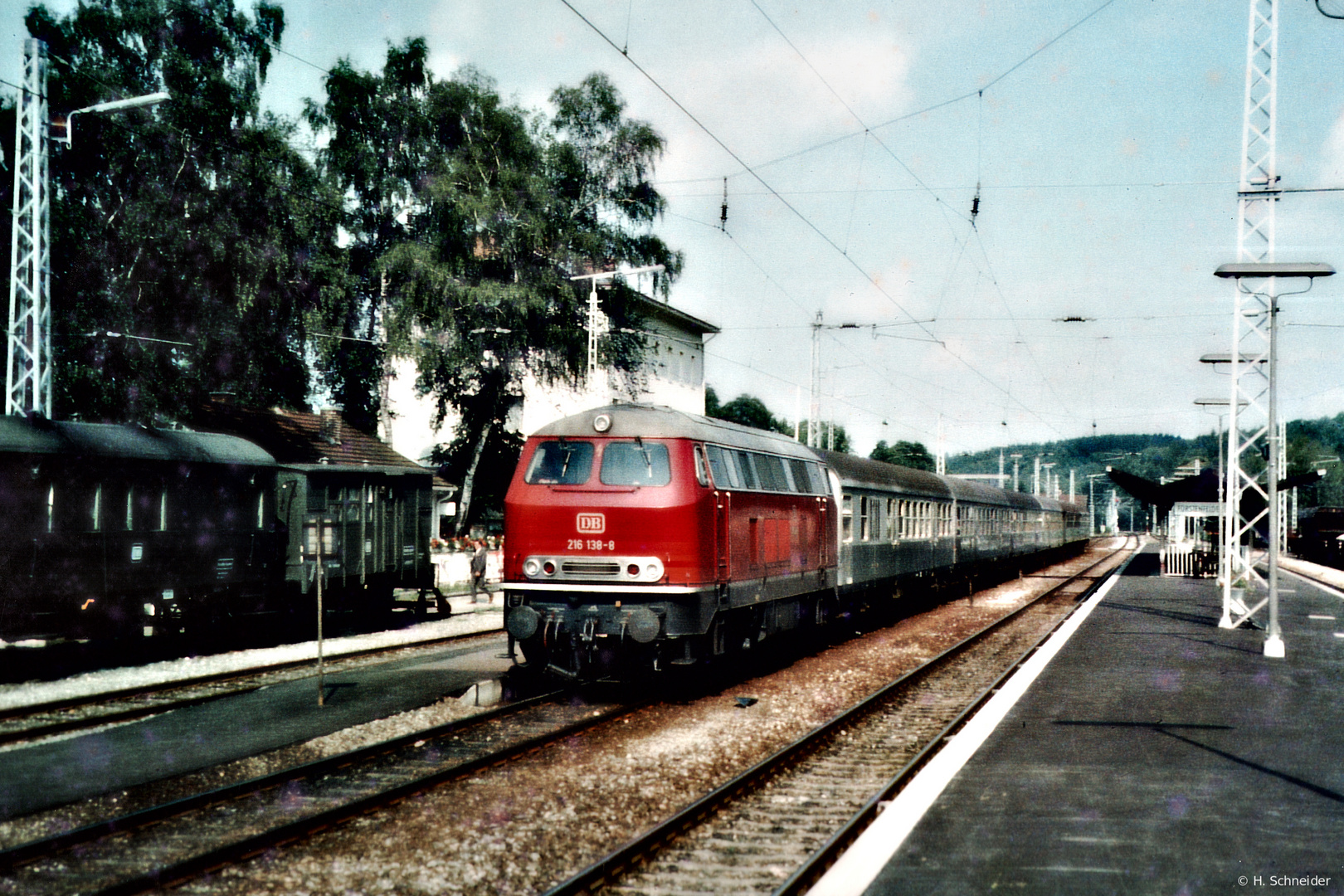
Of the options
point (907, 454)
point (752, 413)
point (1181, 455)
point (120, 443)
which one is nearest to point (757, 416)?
point (752, 413)

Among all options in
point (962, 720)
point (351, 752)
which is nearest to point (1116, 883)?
point (962, 720)

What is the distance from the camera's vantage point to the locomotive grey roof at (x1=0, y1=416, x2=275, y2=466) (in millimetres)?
15016

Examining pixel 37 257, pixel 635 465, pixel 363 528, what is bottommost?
pixel 363 528

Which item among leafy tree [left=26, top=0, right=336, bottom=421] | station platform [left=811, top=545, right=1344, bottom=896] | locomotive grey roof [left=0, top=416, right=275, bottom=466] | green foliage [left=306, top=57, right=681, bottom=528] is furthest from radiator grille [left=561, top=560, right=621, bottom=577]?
green foliage [left=306, top=57, right=681, bottom=528]

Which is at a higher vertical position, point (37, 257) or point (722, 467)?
point (37, 257)

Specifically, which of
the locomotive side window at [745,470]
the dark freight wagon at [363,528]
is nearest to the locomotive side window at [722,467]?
the locomotive side window at [745,470]

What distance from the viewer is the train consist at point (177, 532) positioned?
48.5 ft

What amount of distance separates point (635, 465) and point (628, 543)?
941 millimetres

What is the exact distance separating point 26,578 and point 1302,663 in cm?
1723

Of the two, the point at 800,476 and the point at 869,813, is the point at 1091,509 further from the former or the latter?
the point at 869,813

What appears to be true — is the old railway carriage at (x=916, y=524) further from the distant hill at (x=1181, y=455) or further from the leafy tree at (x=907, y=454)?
the leafy tree at (x=907, y=454)

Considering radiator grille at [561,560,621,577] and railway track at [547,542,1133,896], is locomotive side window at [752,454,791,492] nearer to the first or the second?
railway track at [547,542,1133,896]

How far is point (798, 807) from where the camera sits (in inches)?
331

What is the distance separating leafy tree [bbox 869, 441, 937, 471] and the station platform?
320 ft
